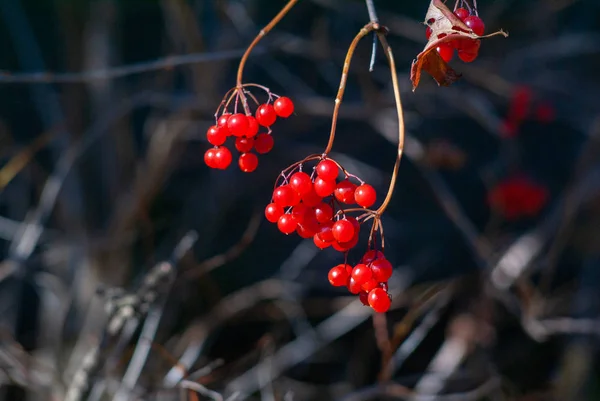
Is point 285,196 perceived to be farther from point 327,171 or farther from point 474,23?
point 474,23

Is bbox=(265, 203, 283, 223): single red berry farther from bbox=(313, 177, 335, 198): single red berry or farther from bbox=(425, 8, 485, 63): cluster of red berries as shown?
bbox=(425, 8, 485, 63): cluster of red berries

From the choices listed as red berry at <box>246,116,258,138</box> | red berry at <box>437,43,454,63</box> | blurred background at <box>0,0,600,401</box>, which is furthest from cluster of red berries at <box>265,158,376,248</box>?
blurred background at <box>0,0,600,401</box>

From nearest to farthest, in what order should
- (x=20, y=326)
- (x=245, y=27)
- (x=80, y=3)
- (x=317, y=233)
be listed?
(x=317, y=233)
(x=245, y=27)
(x=80, y=3)
(x=20, y=326)

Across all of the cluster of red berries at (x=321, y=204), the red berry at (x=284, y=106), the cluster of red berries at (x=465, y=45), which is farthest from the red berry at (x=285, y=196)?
the cluster of red berries at (x=465, y=45)

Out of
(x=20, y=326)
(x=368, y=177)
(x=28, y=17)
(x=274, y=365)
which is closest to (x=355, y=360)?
(x=274, y=365)

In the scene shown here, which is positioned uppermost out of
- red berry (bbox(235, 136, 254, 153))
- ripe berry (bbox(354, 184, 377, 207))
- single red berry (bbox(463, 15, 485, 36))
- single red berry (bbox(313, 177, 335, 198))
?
single red berry (bbox(463, 15, 485, 36))

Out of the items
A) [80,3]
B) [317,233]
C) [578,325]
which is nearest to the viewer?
[317,233]

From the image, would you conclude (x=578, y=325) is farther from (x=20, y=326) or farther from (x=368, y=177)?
(x=20, y=326)
